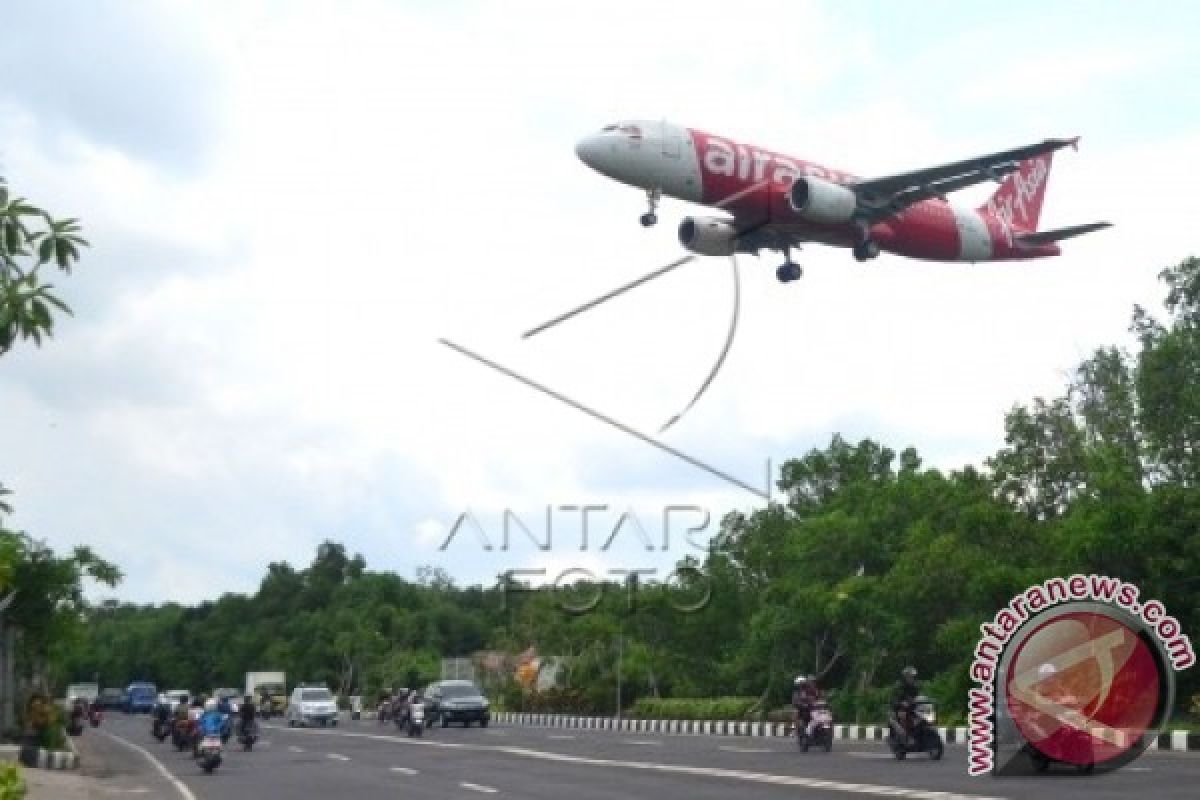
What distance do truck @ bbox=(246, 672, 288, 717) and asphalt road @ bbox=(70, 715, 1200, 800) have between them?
39.9 meters

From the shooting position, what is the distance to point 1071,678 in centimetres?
1803

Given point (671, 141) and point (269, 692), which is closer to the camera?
point (671, 141)

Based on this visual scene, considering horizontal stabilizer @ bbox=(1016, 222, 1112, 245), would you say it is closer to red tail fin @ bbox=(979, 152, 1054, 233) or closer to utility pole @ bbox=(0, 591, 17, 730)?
red tail fin @ bbox=(979, 152, 1054, 233)

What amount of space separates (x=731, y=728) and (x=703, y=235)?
17986 mm

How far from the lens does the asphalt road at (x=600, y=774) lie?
18594 millimetres

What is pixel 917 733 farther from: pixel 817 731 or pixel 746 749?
pixel 746 749

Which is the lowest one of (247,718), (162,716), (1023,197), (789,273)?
(247,718)

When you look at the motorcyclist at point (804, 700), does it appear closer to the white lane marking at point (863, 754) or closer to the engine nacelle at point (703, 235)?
the white lane marking at point (863, 754)

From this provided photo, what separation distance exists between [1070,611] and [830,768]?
194 inches

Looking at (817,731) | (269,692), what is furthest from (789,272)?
(269,692)

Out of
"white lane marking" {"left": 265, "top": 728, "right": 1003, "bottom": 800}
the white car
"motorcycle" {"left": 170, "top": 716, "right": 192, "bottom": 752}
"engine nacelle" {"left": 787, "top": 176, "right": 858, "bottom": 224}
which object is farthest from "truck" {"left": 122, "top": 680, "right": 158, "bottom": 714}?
"engine nacelle" {"left": 787, "top": 176, "right": 858, "bottom": 224}

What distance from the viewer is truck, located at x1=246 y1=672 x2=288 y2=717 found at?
254 ft

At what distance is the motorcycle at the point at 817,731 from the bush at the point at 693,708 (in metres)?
22.0

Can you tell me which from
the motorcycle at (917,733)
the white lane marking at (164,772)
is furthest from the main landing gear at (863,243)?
the white lane marking at (164,772)
